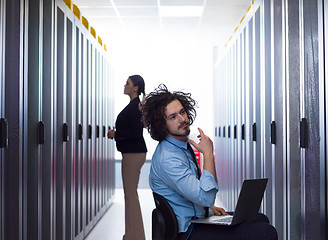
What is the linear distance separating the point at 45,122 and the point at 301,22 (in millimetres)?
1726

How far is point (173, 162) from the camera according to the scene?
6.34 feet

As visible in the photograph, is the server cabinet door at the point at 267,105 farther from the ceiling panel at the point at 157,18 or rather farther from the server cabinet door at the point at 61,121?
the ceiling panel at the point at 157,18

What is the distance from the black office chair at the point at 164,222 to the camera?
1888mm

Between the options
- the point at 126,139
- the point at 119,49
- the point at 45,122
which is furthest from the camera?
the point at 119,49

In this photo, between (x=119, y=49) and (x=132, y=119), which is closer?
(x=132, y=119)

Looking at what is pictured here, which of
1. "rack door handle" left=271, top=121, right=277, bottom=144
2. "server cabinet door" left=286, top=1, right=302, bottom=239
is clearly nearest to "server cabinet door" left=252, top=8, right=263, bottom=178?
"rack door handle" left=271, top=121, right=277, bottom=144

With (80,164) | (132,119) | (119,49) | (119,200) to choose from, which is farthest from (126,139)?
(119,49)

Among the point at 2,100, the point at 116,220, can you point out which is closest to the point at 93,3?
the point at 116,220

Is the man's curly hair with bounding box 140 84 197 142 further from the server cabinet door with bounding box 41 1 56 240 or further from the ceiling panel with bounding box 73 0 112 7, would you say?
the ceiling panel with bounding box 73 0 112 7

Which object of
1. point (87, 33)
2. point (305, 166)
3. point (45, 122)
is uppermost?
point (87, 33)

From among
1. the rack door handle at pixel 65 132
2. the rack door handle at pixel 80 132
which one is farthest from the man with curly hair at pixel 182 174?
the rack door handle at pixel 80 132

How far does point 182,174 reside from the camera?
189 centimetres

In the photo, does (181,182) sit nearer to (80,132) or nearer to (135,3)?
(80,132)

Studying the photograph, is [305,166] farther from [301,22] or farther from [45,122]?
[45,122]
